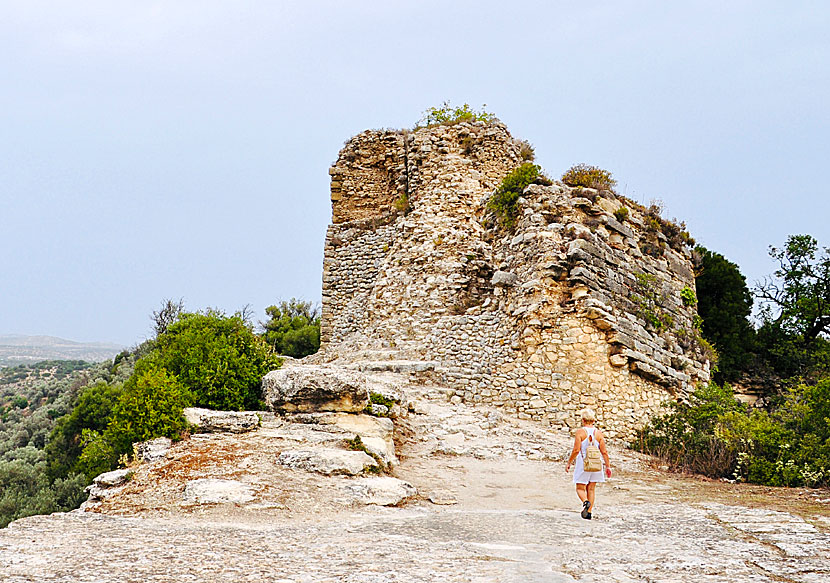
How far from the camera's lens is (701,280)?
66.4 ft

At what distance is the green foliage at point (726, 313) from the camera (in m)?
19.2

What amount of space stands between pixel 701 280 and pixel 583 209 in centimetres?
760

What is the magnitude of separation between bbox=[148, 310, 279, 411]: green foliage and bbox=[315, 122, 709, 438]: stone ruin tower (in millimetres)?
4416

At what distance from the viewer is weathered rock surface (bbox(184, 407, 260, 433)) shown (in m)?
8.73

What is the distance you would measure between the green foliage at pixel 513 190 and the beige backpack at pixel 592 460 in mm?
9039

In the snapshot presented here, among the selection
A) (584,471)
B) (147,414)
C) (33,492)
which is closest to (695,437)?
(584,471)

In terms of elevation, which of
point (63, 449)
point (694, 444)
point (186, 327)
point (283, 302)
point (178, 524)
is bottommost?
point (63, 449)

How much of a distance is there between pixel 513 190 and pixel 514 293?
3.06 m

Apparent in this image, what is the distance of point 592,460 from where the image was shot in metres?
7.07

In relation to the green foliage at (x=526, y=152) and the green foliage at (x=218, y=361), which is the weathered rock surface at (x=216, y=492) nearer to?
the green foliage at (x=218, y=361)

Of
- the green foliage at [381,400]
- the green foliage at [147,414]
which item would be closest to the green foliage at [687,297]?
the green foliage at [381,400]

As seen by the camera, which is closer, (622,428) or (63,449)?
(622,428)

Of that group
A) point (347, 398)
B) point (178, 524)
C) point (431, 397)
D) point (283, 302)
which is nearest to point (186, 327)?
point (347, 398)

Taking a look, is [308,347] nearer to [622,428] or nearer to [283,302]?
[283,302]
